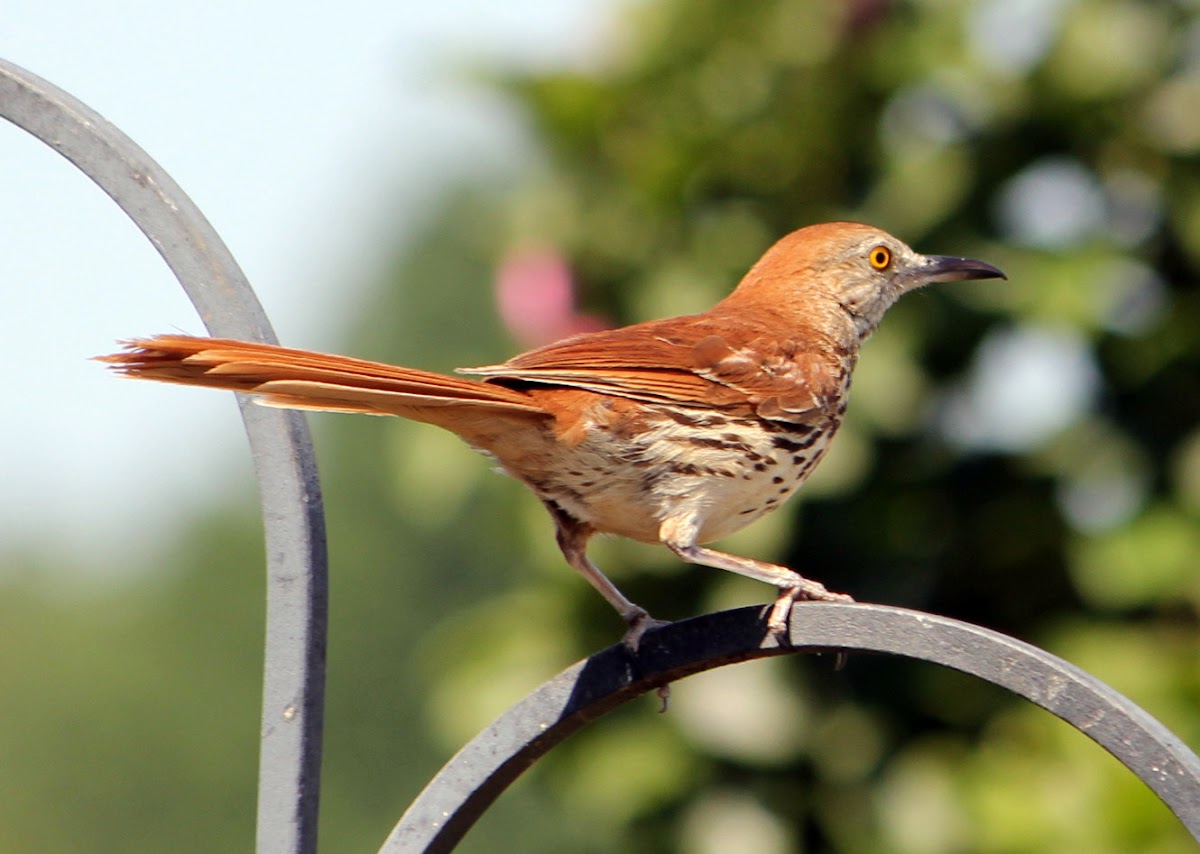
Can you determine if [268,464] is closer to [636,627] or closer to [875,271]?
[636,627]

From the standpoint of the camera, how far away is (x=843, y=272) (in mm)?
4055

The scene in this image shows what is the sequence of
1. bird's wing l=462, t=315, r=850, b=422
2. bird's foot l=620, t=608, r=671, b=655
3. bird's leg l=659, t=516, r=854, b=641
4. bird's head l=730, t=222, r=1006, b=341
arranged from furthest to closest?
bird's head l=730, t=222, r=1006, b=341
bird's wing l=462, t=315, r=850, b=422
bird's leg l=659, t=516, r=854, b=641
bird's foot l=620, t=608, r=671, b=655

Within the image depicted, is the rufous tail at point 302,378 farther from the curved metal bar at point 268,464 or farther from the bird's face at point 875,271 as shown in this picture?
the bird's face at point 875,271

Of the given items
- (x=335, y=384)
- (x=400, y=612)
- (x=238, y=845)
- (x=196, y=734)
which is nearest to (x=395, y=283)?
(x=400, y=612)

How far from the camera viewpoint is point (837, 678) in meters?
4.25

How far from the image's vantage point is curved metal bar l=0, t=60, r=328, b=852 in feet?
7.16

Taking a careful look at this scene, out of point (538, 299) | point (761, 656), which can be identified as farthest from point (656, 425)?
point (538, 299)

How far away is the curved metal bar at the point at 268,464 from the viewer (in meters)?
2.18

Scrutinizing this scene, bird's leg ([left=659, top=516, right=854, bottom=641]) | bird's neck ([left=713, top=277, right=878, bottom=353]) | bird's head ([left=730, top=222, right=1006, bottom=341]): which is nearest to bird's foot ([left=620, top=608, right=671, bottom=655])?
bird's leg ([left=659, top=516, right=854, bottom=641])

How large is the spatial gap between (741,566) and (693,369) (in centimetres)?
52

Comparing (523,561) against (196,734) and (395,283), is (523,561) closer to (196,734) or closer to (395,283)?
(196,734)

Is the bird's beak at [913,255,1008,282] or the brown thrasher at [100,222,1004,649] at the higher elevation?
the bird's beak at [913,255,1008,282]

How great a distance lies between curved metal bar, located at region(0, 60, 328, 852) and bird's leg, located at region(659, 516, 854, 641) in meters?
0.71

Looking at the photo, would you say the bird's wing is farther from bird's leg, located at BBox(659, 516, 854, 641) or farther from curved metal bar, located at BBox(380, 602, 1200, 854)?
curved metal bar, located at BBox(380, 602, 1200, 854)
